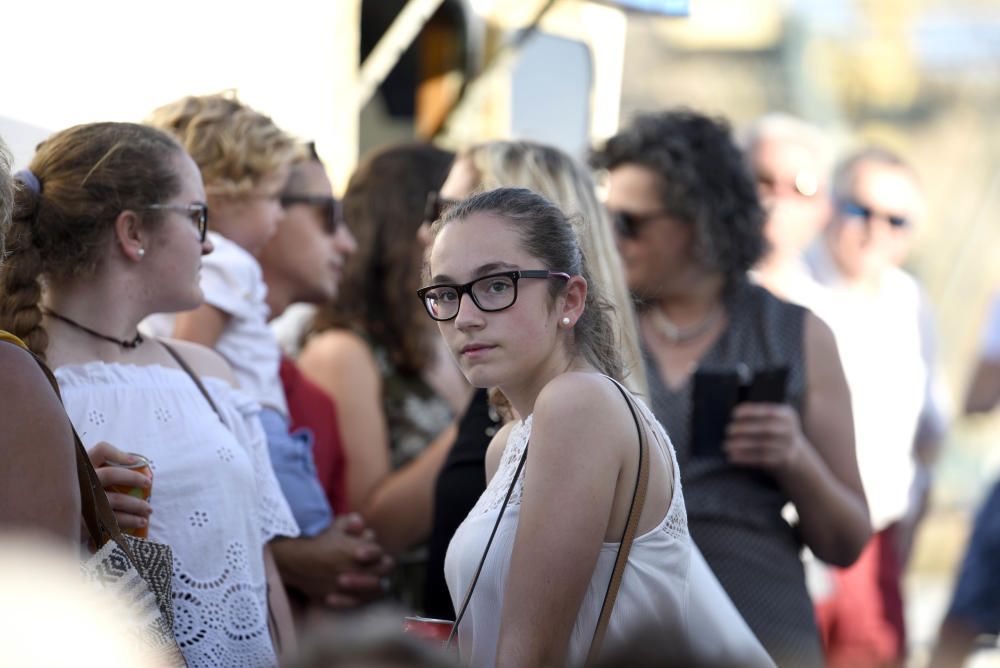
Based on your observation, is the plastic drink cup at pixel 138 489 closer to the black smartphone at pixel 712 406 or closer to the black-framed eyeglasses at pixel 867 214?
the black smartphone at pixel 712 406

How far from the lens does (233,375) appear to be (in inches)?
121

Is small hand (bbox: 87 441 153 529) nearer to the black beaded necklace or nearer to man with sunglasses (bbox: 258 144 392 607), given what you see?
the black beaded necklace

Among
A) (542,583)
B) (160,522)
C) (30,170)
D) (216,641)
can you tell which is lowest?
(216,641)

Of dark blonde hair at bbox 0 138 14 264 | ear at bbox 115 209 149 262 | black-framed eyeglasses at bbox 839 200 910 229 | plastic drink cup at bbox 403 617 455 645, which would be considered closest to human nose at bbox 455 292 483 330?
plastic drink cup at bbox 403 617 455 645

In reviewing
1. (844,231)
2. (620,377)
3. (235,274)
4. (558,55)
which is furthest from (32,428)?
(558,55)

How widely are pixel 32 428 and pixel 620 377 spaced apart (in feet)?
3.12

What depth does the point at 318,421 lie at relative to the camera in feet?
12.3

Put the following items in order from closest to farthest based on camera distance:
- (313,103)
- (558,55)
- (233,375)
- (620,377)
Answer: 1. (620,377)
2. (233,375)
3. (313,103)
4. (558,55)

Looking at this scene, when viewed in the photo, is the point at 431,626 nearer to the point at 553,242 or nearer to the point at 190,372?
the point at 553,242

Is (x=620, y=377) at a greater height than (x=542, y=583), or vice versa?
(x=620, y=377)

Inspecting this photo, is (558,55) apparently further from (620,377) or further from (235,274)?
(620,377)

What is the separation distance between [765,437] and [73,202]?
1.58m

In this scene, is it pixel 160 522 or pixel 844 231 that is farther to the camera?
pixel 844 231

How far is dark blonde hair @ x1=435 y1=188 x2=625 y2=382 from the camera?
223cm
